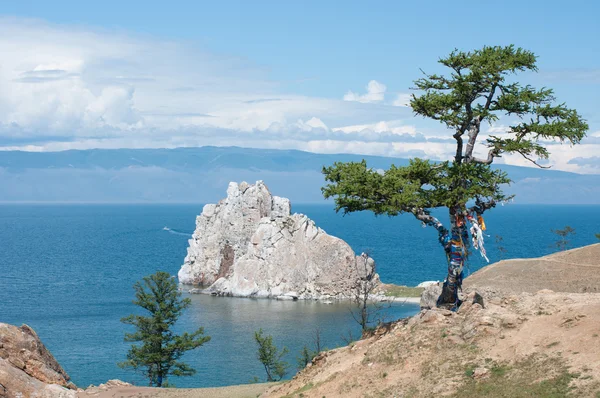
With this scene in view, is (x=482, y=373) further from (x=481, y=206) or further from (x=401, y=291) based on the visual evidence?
(x=401, y=291)

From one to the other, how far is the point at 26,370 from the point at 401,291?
74767mm

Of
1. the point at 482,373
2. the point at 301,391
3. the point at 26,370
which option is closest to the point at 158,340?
the point at 26,370

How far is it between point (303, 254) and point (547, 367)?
281 feet

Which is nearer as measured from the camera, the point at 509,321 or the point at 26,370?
the point at 509,321

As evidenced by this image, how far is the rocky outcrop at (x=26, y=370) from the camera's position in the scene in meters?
30.1

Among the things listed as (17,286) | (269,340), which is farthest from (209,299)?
(269,340)

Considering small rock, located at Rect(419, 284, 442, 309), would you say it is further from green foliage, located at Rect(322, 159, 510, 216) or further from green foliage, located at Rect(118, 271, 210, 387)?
green foliage, located at Rect(322, 159, 510, 216)

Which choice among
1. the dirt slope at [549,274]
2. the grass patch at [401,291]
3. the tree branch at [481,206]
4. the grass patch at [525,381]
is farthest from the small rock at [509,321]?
the grass patch at [401,291]

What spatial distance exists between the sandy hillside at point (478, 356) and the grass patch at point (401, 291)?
69.4m

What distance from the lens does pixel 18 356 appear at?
32.2 metres

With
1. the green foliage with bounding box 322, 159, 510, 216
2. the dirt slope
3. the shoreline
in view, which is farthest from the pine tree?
the shoreline

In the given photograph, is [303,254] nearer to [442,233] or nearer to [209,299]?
[209,299]

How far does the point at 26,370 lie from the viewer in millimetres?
32031

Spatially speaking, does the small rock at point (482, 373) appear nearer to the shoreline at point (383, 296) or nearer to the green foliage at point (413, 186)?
the green foliage at point (413, 186)
